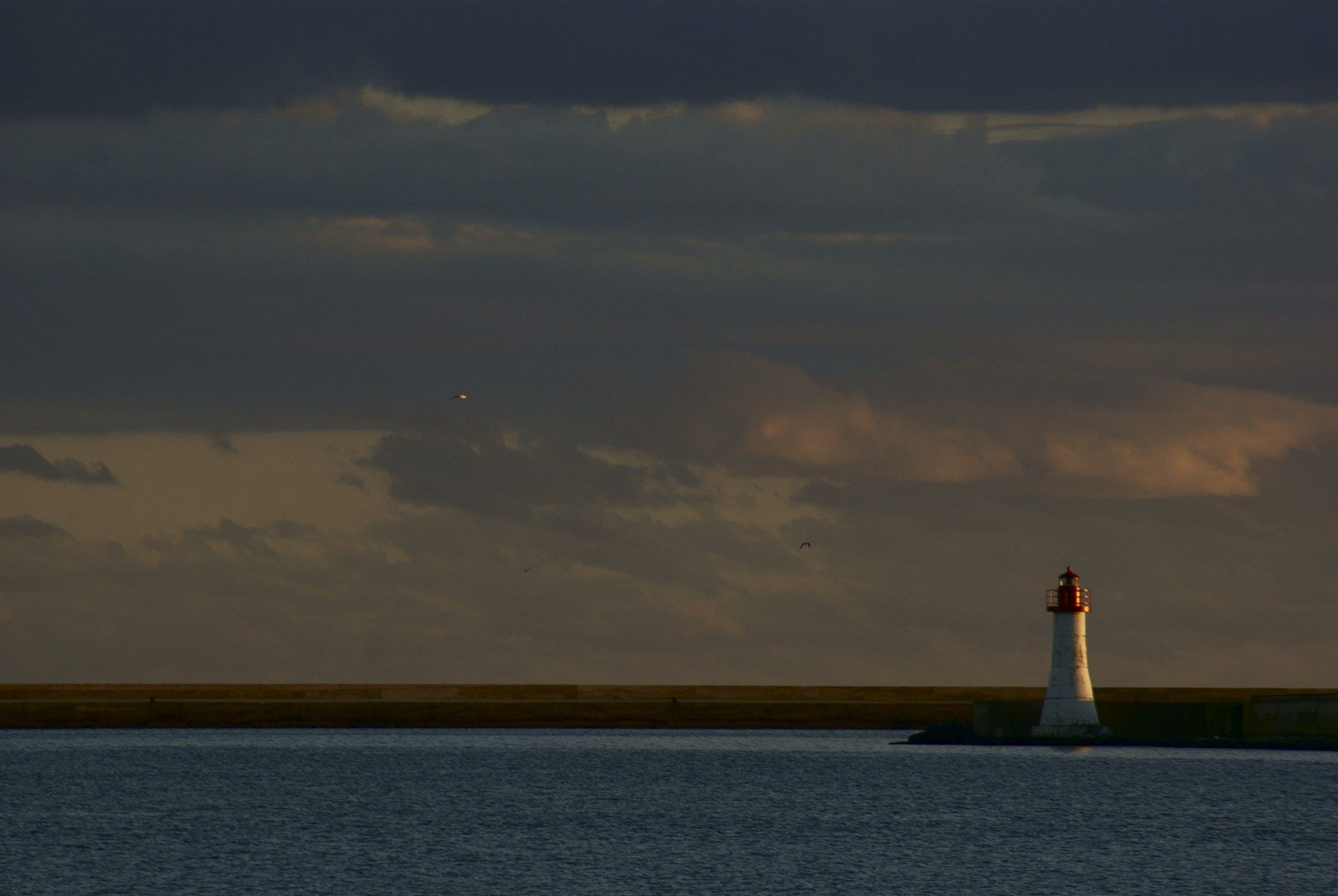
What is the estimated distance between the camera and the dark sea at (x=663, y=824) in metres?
46.2

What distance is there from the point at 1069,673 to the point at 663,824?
21262 mm

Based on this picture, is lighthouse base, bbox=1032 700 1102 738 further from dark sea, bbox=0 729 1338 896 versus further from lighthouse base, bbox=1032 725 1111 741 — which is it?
dark sea, bbox=0 729 1338 896

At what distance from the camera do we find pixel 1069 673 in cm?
7406

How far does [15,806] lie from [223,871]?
75.1ft

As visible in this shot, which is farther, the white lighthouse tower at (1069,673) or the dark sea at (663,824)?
the white lighthouse tower at (1069,673)

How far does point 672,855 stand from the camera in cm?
5106

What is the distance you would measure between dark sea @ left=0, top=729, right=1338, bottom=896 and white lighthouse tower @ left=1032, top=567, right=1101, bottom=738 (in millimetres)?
2685

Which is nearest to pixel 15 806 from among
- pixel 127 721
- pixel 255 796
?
pixel 255 796

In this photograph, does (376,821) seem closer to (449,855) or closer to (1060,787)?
(449,855)

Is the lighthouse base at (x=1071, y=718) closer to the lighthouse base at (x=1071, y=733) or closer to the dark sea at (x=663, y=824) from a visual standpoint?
the lighthouse base at (x=1071, y=733)

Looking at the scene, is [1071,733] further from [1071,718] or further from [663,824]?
[663,824]

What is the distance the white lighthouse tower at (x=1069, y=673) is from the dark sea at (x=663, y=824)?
268 cm

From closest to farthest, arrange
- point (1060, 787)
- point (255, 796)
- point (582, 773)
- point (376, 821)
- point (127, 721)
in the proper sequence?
point (376, 821) → point (255, 796) → point (1060, 787) → point (582, 773) → point (127, 721)

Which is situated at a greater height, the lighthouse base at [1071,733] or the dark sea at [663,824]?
the lighthouse base at [1071,733]
